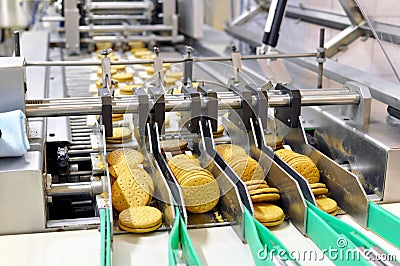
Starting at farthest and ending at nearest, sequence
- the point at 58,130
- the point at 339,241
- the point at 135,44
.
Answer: the point at 135,44, the point at 58,130, the point at 339,241

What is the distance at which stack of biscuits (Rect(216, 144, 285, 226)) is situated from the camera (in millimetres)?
A: 1159

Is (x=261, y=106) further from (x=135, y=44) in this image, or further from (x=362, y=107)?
(x=135, y=44)

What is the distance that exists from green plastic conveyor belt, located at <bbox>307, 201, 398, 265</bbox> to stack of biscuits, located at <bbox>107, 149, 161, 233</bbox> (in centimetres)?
31

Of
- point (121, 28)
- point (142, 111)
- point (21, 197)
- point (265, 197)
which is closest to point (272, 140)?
point (265, 197)

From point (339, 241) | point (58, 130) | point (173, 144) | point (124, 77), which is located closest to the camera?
point (339, 241)

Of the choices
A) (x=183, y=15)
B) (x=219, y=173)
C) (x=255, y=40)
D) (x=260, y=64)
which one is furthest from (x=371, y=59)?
(x=183, y=15)

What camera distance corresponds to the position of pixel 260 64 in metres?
2.34

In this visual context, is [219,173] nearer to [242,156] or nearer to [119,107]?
[242,156]

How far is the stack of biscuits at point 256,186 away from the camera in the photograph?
116 centimetres

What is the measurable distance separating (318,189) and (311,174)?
64mm

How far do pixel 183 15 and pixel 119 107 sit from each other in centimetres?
219

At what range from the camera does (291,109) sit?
4.45ft

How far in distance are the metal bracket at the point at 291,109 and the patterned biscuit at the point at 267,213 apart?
0.26m

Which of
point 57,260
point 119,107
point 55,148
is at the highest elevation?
point 119,107
